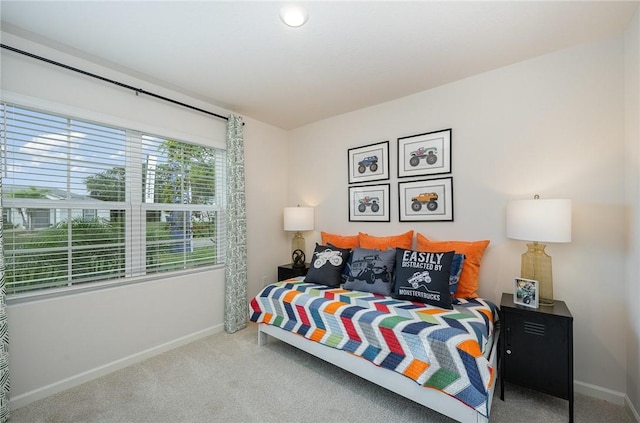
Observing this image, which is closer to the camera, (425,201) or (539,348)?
(539,348)

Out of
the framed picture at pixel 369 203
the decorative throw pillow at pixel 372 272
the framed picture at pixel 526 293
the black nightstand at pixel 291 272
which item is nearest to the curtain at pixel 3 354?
the black nightstand at pixel 291 272

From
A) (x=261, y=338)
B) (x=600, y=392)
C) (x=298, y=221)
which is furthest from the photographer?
(x=298, y=221)

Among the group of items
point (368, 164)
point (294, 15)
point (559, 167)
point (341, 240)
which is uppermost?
point (294, 15)

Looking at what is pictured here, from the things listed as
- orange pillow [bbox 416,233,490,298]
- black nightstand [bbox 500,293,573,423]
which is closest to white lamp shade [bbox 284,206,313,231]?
orange pillow [bbox 416,233,490,298]

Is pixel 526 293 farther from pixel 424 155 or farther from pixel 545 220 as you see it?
pixel 424 155

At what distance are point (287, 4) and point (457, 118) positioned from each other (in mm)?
1823

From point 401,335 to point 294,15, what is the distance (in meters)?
2.13

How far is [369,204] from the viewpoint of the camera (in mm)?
3262

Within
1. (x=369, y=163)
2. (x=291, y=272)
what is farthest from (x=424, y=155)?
(x=291, y=272)

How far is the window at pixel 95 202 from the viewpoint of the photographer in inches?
78.4

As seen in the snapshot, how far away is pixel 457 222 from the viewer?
267 cm

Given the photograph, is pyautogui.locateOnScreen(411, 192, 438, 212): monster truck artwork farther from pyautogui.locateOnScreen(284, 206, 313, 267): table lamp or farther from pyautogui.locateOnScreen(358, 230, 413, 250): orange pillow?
pyautogui.locateOnScreen(284, 206, 313, 267): table lamp

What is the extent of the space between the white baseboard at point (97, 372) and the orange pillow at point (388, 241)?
1974mm

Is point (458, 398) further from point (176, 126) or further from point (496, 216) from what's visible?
point (176, 126)
